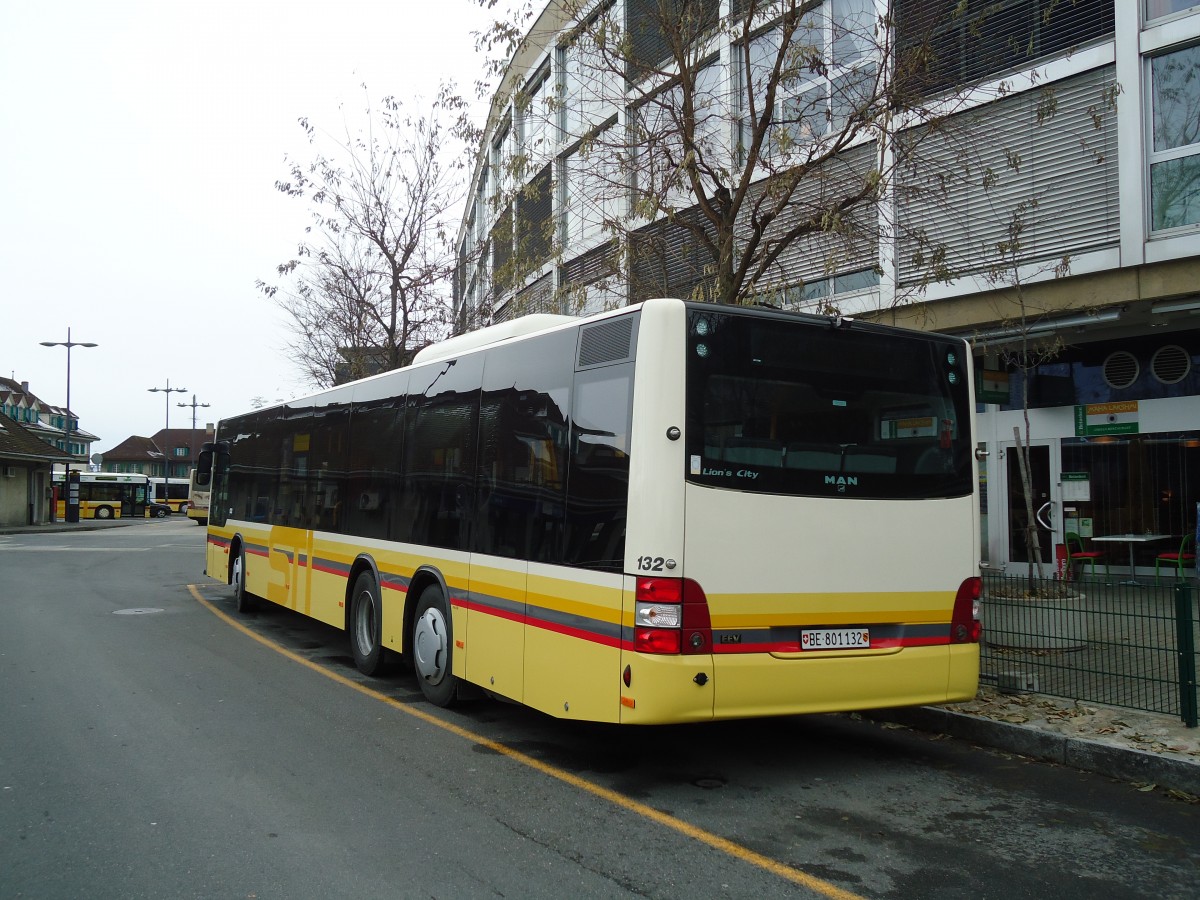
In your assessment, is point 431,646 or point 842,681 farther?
point 431,646

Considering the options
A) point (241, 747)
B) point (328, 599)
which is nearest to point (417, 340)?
point (328, 599)

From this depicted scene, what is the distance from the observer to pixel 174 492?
78688 millimetres

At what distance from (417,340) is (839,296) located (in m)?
13.1

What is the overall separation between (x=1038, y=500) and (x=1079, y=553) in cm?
123

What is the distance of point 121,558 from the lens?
26609 millimetres

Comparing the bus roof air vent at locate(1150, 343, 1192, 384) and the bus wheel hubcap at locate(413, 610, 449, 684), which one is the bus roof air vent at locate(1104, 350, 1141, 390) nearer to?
the bus roof air vent at locate(1150, 343, 1192, 384)

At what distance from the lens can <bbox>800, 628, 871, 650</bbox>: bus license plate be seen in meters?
5.93

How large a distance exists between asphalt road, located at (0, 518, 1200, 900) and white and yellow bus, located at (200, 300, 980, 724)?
1.78 feet

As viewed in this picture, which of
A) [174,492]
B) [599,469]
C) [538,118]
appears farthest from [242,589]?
[174,492]

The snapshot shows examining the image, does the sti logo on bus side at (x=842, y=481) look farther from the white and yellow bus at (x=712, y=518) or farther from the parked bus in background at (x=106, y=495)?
the parked bus in background at (x=106, y=495)

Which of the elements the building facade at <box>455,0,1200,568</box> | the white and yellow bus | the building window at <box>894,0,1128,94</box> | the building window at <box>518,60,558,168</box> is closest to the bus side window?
the white and yellow bus

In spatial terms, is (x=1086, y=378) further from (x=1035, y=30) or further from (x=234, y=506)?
(x=234, y=506)

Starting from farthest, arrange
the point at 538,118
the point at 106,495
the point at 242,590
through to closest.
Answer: the point at 106,495 < the point at 242,590 < the point at 538,118

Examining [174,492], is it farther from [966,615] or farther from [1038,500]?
[966,615]
